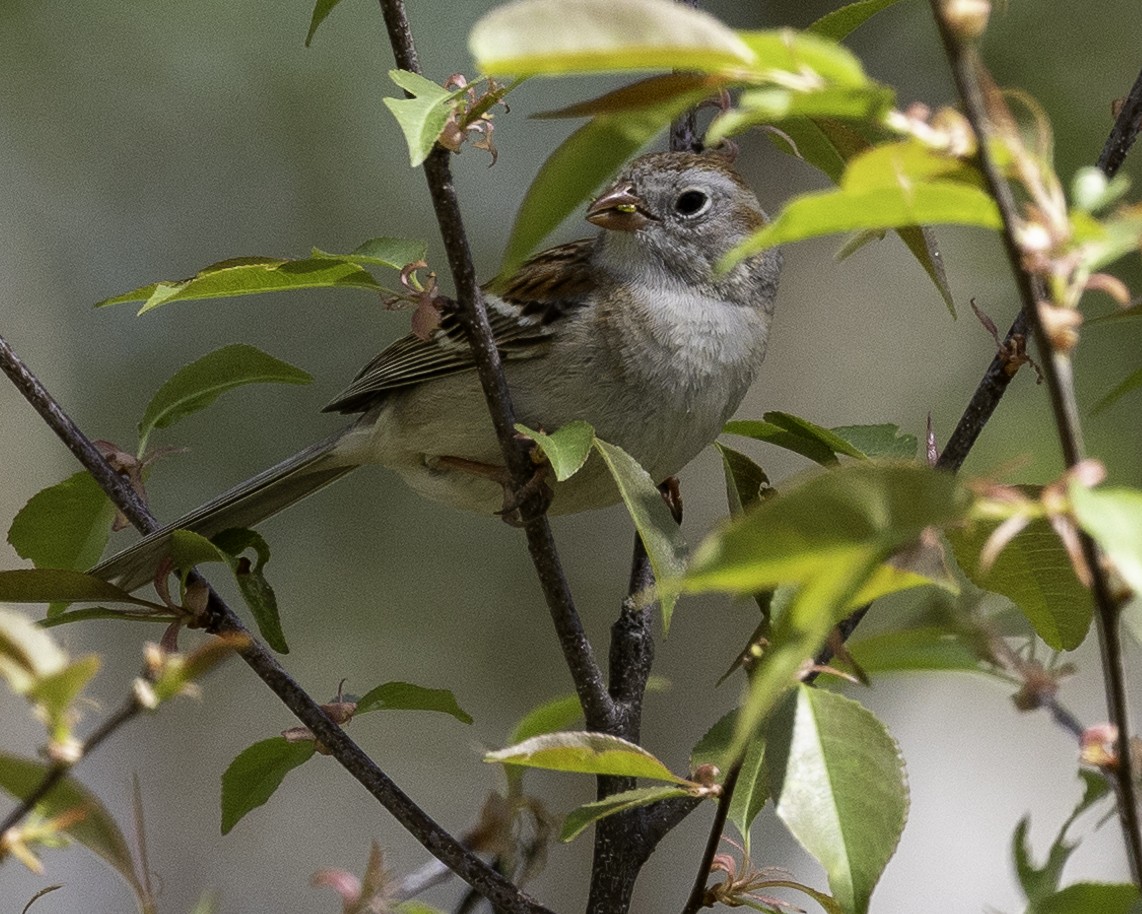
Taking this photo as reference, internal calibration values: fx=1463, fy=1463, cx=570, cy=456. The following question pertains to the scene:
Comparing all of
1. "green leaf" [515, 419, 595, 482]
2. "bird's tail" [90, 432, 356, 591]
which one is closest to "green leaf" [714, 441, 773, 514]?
"green leaf" [515, 419, 595, 482]

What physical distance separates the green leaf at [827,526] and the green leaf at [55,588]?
1.11 m

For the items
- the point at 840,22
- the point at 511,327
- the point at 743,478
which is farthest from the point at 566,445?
the point at 511,327

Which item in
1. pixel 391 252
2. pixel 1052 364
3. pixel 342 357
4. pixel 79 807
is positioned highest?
pixel 1052 364

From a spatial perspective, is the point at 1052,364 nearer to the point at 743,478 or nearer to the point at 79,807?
the point at 79,807

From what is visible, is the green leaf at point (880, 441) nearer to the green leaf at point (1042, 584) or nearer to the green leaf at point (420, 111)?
the green leaf at point (1042, 584)

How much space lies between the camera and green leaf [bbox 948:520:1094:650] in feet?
4.94

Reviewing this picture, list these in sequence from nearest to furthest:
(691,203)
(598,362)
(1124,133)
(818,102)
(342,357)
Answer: (818,102)
(1124,133)
(598,362)
(691,203)
(342,357)

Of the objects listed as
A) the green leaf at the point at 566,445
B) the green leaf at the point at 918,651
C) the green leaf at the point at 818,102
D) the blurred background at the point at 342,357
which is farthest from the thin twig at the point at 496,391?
the blurred background at the point at 342,357

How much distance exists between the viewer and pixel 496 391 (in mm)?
1701

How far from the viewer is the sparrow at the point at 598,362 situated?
8.71ft

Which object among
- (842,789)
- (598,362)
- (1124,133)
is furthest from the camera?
(598,362)

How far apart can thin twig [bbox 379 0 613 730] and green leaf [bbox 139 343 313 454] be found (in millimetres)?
376

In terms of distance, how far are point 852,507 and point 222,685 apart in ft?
15.3

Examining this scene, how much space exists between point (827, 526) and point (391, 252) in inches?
40.7
